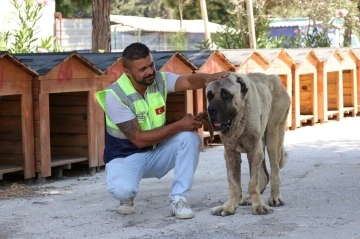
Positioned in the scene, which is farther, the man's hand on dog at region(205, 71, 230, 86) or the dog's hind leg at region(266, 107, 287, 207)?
the dog's hind leg at region(266, 107, 287, 207)

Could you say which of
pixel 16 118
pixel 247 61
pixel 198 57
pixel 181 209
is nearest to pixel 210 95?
pixel 181 209

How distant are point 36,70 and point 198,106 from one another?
3.52 metres

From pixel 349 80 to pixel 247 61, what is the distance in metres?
4.76

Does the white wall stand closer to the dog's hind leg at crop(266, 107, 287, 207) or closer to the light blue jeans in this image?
the dog's hind leg at crop(266, 107, 287, 207)

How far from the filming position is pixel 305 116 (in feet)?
51.2

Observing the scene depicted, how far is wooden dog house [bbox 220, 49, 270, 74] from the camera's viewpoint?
13.5m

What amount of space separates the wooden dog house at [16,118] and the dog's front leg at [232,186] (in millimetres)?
3301

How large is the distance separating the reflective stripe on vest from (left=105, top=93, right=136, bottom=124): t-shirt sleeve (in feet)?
0.13

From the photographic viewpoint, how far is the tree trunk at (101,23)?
53.5 feet

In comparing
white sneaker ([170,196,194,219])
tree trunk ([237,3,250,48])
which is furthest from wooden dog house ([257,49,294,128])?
tree trunk ([237,3,250,48])

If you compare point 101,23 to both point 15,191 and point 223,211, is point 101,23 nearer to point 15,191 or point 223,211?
point 15,191

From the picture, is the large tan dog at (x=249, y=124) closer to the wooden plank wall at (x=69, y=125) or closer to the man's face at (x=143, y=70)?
the man's face at (x=143, y=70)

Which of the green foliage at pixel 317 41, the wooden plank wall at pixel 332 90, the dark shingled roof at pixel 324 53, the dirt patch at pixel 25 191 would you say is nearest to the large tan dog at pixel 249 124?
the dirt patch at pixel 25 191

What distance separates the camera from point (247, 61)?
45.0ft
